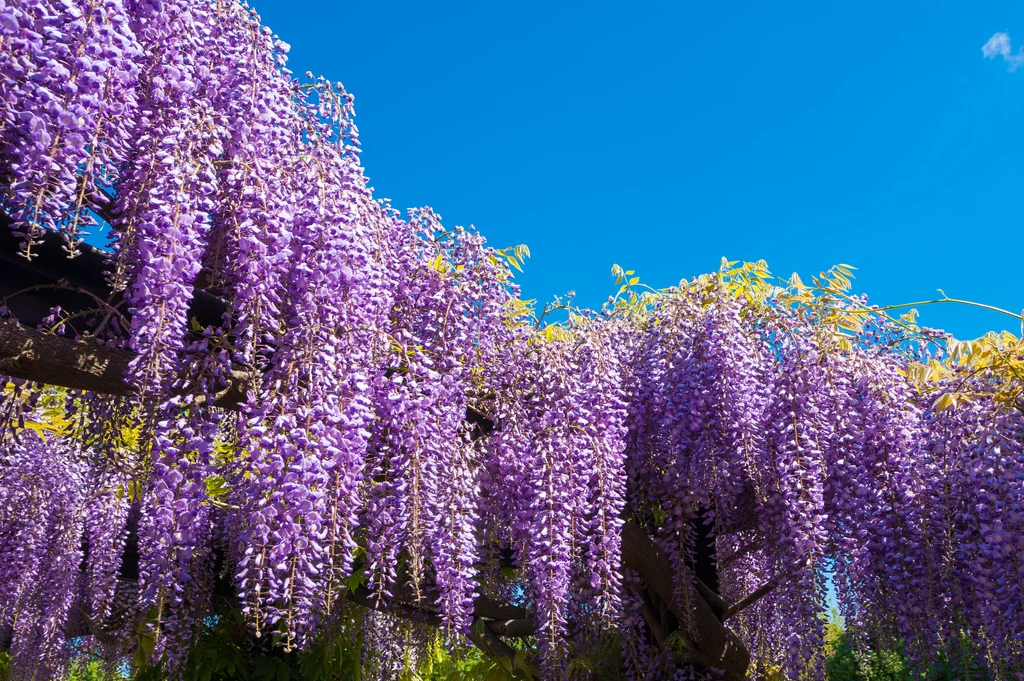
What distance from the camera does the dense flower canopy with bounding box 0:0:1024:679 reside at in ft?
9.82

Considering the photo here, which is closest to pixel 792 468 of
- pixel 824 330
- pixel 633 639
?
pixel 824 330

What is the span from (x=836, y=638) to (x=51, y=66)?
11233 millimetres

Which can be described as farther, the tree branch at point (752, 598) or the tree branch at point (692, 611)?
the tree branch at point (692, 611)

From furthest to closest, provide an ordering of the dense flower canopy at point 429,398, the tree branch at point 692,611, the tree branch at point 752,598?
1. the tree branch at point 692,611
2. the tree branch at point 752,598
3. the dense flower canopy at point 429,398

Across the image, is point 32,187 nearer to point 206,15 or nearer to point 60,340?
point 60,340

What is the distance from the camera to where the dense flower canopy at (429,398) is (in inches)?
118

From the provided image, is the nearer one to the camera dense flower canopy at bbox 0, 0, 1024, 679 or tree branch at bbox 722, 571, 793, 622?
dense flower canopy at bbox 0, 0, 1024, 679

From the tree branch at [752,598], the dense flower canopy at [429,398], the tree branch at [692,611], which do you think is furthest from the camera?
the tree branch at [692,611]

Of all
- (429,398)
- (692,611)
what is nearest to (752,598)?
(692,611)

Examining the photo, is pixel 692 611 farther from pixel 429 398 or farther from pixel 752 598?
pixel 429 398

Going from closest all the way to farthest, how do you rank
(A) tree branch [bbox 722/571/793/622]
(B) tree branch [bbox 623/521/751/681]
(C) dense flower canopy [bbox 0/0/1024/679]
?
1. (C) dense flower canopy [bbox 0/0/1024/679]
2. (A) tree branch [bbox 722/571/793/622]
3. (B) tree branch [bbox 623/521/751/681]

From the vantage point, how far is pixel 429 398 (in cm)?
374

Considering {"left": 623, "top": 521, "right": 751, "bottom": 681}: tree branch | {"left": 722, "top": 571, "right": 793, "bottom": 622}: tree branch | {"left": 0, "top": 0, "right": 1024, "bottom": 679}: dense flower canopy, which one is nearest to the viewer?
{"left": 0, "top": 0, "right": 1024, "bottom": 679}: dense flower canopy

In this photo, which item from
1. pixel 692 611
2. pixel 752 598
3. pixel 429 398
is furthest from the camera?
pixel 752 598
